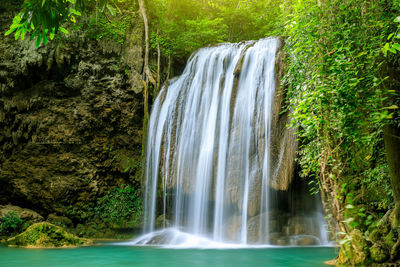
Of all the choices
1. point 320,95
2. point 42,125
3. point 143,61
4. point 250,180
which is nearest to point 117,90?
point 143,61

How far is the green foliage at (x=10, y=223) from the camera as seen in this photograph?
34.4 feet

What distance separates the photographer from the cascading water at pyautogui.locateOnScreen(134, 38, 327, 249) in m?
8.74

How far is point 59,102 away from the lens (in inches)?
485

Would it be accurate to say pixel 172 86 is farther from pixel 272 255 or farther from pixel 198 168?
pixel 272 255

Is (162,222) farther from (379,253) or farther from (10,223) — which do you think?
(379,253)

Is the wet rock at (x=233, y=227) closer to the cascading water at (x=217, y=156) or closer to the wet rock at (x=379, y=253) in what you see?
the cascading water at (x=217, y=156)

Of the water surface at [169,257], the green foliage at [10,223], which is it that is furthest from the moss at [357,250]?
the green foliage at [10,223]

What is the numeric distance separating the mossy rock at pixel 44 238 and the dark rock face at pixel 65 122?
349cm

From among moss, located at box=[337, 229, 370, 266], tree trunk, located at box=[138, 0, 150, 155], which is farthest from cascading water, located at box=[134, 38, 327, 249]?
moss, located at box=[337, 229, 370, 266]

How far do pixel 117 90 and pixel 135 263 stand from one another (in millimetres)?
7917

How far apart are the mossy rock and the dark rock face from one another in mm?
3491

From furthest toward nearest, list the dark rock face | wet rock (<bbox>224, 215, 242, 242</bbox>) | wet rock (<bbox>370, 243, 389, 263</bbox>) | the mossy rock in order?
the dark rock face < wet rock (<bbox>224, 215, 242, 242</bbox>) < the mossy rock < wet rock (<bbox>370, 243, 389, 263</bbox>)

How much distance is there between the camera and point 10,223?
10586 mm

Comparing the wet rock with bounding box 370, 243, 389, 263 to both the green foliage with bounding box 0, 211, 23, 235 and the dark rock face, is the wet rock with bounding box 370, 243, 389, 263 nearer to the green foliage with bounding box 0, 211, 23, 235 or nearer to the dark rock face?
the dark rock face
